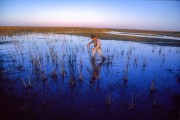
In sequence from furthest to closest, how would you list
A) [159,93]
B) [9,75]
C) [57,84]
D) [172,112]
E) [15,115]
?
[9,75] < [57,84] < [159,93] < [172,112] < [15,115]

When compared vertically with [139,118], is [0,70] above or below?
above

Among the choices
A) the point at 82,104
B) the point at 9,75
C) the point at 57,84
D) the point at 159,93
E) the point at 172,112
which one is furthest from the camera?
the point at 9,75

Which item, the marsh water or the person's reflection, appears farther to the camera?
the person's reflection

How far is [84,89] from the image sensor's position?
19.2ft

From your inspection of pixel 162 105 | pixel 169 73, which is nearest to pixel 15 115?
pixel 162 105

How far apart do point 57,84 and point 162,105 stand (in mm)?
4046

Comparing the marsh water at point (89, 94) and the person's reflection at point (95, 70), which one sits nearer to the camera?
the marsh water at point (89, 94)

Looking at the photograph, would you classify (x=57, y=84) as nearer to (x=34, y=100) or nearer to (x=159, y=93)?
(x=34, y=100)

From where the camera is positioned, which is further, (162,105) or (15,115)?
(162,105)

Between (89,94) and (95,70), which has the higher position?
(95,70)

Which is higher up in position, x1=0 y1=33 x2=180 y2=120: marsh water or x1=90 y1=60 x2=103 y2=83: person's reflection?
x1=90 y1=60 x2=103 y2=83: person's reflection

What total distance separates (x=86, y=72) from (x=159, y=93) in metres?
3.65

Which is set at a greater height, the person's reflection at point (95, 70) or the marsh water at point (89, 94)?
the person's reflection at point (95, 70)

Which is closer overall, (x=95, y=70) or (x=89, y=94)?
(x=89, y=94)
